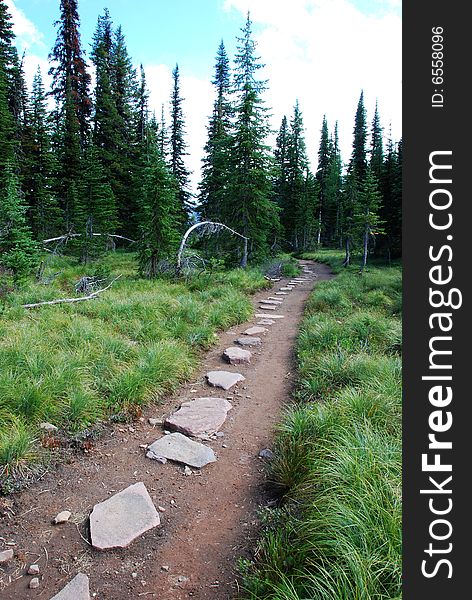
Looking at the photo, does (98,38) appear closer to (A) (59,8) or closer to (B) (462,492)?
(A) (59,8)

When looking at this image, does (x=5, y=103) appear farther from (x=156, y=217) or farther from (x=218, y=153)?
(x=156, y=217)

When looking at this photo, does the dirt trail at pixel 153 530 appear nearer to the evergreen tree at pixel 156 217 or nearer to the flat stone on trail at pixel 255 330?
the flat stone on trail at pixel 255 330

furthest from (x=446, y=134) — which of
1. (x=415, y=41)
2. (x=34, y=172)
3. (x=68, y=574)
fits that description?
(x=34, y=172)

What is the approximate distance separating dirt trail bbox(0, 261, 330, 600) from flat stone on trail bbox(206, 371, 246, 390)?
30.0 inches

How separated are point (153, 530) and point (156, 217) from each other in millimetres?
10615

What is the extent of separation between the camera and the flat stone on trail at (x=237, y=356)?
6453 millimetres

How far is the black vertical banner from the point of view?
157cm

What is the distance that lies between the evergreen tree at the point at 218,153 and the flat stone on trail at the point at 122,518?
14.9 m

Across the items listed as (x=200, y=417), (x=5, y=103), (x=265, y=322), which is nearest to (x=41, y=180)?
(x=5, y=103)

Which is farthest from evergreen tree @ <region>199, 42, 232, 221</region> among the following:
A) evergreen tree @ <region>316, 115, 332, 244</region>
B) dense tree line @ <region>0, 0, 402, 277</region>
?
evergreen tree @ <region>316, 115, 332, 244</region>

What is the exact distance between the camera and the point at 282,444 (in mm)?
3609

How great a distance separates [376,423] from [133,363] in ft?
10.5

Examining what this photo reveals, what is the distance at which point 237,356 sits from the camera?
21.5 feet

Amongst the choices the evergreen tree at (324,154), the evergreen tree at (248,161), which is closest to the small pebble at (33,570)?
the evergreen tree at (248,161)
